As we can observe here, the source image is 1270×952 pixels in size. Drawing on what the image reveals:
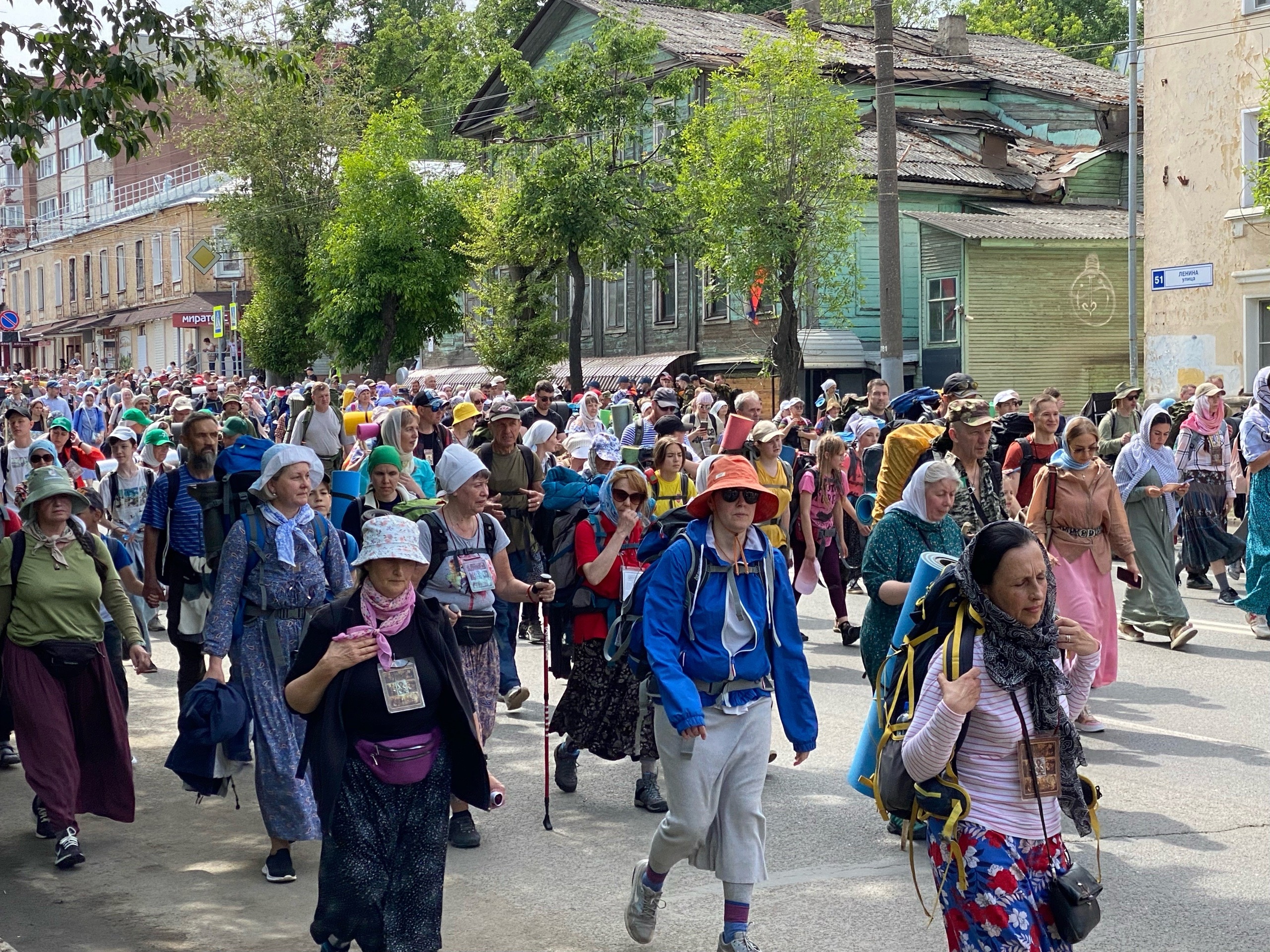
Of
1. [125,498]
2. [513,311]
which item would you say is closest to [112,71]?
[125,498]

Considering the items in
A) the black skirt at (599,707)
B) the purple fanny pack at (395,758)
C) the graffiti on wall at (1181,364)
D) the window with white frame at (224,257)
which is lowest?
the black skirt at (599,707)

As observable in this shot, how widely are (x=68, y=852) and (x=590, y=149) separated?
28.0m

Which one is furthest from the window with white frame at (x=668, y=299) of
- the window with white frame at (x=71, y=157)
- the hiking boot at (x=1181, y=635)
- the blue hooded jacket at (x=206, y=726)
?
the window with white frame at (x=71, y=157)

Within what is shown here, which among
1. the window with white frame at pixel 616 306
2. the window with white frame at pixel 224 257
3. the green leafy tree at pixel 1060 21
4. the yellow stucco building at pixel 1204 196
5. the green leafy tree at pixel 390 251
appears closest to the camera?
the yellow stucco building at pixel 1204 196

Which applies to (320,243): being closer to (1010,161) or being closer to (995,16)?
(1010,161)

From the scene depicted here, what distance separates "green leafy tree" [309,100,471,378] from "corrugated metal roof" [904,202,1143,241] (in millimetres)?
12081

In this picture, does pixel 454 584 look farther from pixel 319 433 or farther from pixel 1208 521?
pixel 1208 521

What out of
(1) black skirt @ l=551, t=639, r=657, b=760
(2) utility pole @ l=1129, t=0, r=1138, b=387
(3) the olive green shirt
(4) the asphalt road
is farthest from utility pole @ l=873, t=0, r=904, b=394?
(3) the olive green shirt

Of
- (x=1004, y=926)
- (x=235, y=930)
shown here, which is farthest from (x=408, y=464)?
(x=1004, y=926)

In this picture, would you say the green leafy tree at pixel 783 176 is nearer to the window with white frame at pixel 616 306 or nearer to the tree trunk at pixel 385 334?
the tree trunk at pixel 385 334

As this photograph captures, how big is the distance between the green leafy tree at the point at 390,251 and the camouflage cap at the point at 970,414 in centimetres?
3157

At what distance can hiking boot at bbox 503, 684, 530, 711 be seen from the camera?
966cm

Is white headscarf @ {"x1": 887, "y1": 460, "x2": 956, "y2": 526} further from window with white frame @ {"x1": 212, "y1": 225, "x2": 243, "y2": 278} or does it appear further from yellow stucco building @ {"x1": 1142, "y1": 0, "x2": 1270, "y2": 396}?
window with white frame @ {"x1": 212, "y1": 225, "x2": 243, "y2": 278}

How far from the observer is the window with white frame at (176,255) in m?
65.3
